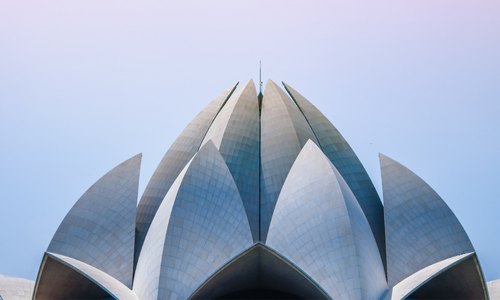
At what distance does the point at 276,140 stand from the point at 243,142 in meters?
1.34

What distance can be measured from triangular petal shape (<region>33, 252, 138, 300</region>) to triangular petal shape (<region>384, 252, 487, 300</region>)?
26.8ft

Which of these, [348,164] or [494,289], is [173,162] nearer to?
[348,164]

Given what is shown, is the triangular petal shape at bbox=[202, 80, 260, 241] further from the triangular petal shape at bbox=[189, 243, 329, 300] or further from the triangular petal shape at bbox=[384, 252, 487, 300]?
the triangular petal shape at bbox=[384, 252, 487, 300]

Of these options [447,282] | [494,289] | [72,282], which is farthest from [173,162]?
[494,289]

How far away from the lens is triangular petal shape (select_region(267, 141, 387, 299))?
1633cm

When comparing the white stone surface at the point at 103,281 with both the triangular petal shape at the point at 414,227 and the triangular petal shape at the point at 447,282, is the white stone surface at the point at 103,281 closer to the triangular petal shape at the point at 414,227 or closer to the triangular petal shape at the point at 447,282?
the triangular petal shape at the point at 447,282

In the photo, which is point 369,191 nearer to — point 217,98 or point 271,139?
point 271,139

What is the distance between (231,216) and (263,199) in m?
3.22

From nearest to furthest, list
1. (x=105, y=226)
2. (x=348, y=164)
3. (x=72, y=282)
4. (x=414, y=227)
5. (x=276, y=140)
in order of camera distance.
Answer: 1. (x=72, y=282)
2. (x=414, y=227)
3. (x=105, y=226)
4. (x=276, y=140)
5. (x=348, y=164)

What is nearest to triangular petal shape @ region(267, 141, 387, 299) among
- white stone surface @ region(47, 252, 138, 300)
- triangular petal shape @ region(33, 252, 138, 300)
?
white stone surface @ region(47, 252, 138, 300)

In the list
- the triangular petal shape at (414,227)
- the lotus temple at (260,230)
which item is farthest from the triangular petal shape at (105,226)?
the triangular petal shape at (414,227)

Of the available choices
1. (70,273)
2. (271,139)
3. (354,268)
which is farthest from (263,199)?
(70,273)

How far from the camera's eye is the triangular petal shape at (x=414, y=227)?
19.4 meters

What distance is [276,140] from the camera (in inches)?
892
